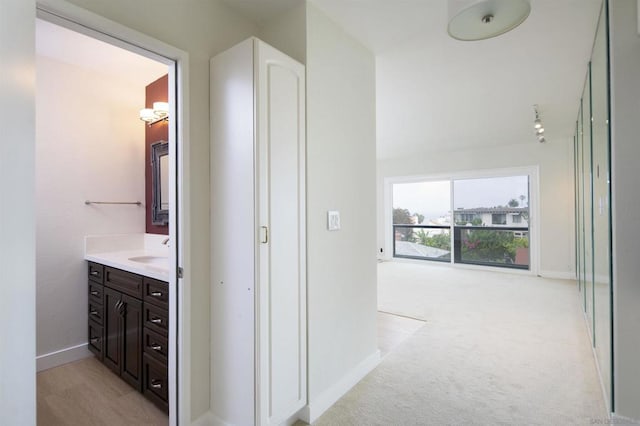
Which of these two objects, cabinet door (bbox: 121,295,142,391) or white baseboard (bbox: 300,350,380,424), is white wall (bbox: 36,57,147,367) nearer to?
cabinet door (bbox: 121,295,142,391)

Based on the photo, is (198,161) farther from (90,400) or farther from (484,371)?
(484,371)

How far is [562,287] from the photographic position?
4836 millimetres

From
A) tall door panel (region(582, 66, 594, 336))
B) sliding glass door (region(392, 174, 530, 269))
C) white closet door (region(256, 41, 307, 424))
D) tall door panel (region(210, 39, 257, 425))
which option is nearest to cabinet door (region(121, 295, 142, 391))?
tall door panel (region(210, 39, 257, 425))

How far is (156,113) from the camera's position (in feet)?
9.14

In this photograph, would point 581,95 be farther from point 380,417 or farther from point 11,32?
point 11,32

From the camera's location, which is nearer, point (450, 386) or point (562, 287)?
point (450, 386)

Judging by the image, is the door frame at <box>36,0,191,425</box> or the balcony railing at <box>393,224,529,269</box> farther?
the balcony railing at <box>393,224,529,269</box>

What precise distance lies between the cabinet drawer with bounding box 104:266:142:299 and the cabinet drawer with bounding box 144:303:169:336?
14 centimetres

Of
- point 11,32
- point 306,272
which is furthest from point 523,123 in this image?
point 11,32

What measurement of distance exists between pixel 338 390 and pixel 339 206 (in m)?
1.19

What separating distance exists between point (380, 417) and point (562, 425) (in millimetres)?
992

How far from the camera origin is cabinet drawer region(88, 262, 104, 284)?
97.9 inches

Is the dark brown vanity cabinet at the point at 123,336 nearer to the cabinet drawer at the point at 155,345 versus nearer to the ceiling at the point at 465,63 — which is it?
the cabinet drawer at the point at 155,345

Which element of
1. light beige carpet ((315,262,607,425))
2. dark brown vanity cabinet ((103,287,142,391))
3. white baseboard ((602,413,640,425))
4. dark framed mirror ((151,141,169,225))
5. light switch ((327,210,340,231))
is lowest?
light beige carpet ((315,262,607,425))
